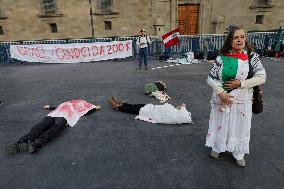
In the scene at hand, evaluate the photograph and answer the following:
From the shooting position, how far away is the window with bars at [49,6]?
71.1ft

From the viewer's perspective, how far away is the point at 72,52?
14078 mm

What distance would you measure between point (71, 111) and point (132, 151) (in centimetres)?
192

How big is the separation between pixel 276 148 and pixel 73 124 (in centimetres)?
414

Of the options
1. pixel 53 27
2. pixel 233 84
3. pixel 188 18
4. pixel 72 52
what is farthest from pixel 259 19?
pixel 233 84

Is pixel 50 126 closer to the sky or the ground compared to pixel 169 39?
closer to the ground

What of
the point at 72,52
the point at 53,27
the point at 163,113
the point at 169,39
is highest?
the point at 53,27

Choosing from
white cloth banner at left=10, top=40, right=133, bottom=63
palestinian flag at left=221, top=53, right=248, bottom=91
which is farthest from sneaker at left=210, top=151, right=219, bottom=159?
white cloth banner at left=10, top=40, right=133, bottom=63

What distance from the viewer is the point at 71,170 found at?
4.00 metres

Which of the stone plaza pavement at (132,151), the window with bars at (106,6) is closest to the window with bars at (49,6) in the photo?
the window with bars at (106,6)

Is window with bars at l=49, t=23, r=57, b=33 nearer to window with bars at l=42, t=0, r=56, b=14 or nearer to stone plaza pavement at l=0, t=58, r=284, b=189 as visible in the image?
window with bars at l=42, t=0, r=56, b=14

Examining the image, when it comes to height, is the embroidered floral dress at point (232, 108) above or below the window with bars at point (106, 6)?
below

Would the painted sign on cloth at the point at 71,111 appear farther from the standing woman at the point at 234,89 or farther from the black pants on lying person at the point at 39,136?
the standing woman at the point at 234,89

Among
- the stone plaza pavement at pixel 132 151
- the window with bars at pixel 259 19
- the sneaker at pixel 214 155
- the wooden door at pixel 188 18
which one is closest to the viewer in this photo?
the stone plaza pavement at pixel 132 151

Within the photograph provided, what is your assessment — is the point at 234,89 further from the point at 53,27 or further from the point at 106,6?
the point at 53,27
